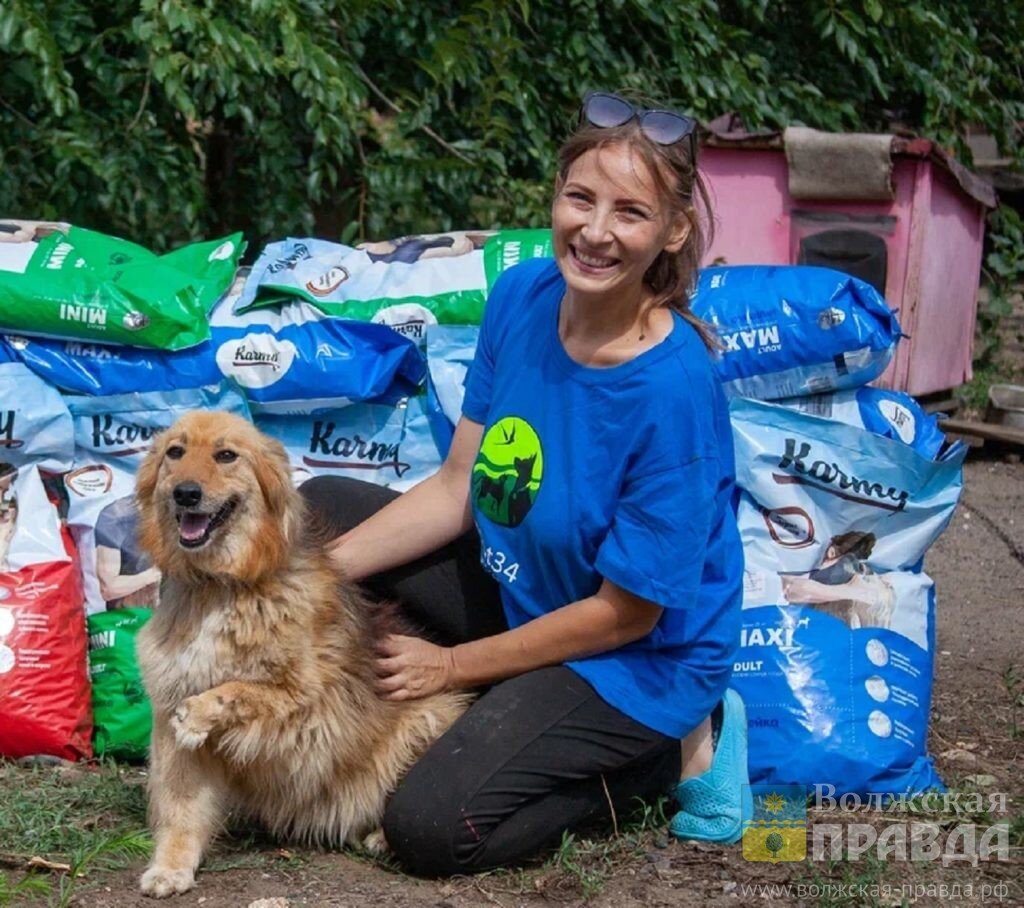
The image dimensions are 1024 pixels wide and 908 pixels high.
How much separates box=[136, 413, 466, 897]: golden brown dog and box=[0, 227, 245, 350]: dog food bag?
2.31 feet

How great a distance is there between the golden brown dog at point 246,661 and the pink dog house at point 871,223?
343 centimetres

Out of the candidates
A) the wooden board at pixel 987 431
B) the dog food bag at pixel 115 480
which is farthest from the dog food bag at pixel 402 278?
the wooden board at pixel 987 431

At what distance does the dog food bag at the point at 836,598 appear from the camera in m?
3.46

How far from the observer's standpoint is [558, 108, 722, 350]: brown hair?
115 inches

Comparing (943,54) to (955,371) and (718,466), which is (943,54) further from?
(718,466)

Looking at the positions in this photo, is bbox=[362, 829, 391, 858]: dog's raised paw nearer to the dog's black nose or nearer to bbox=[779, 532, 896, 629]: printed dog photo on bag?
the dog's black nose

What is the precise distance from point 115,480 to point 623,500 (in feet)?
5.24

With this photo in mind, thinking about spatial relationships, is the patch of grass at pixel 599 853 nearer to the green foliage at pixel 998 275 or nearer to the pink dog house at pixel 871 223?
the pink dog house at pixel 871 223

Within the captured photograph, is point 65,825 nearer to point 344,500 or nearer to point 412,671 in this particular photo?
point 412,671

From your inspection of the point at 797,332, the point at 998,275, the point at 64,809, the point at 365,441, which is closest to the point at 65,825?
the point at 64,809

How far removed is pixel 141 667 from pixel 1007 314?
5776 millimetres

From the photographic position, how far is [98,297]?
3.75m

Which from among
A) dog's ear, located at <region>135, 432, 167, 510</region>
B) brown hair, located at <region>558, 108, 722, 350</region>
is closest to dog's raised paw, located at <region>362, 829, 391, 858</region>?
dog's ear, located at <region>135, 432, 167, 510</region>

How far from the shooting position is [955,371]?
6965 millimetres
